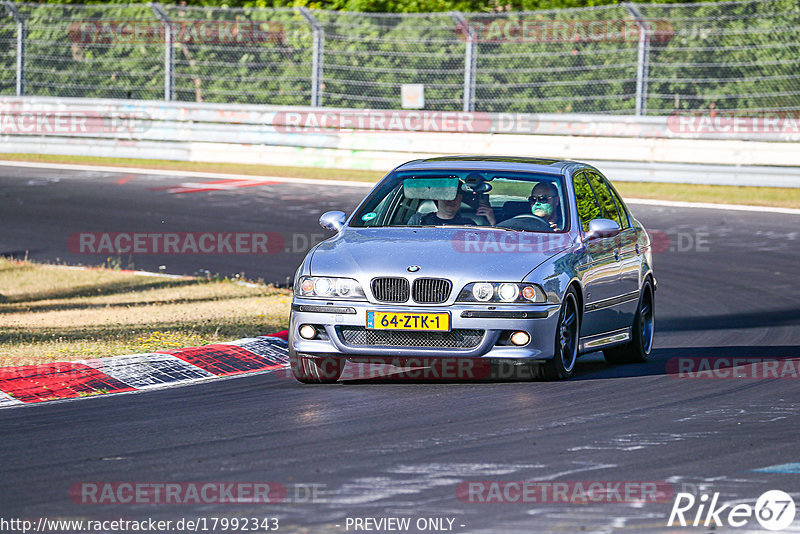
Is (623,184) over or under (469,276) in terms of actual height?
under

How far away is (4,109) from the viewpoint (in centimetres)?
2752

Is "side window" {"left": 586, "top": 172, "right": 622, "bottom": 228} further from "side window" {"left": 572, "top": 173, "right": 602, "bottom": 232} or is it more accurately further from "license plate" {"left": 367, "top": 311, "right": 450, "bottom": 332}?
"license plate" {"left": 367, "top": 311, "right": 450, "bottom": 332}

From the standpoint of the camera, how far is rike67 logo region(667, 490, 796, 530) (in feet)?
18.7

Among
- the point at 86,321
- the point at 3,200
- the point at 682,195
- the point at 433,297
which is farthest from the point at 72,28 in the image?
the point at 433,297

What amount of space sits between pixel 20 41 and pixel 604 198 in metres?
19.6

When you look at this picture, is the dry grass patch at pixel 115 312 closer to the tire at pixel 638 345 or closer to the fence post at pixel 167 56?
the tire at pixel 638 345

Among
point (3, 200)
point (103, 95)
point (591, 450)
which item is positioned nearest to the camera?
point (591, 450)

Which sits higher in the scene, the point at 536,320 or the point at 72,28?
the point at 72,28

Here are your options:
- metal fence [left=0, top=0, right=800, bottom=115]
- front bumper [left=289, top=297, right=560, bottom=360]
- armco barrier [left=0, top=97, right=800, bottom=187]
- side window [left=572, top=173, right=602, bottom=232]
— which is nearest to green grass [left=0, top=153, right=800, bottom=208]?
armco barrier [left=0, top=97, right=800, bottom=187]

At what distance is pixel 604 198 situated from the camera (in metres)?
11.0

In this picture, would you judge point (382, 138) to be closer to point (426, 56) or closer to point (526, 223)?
point (426, 56)

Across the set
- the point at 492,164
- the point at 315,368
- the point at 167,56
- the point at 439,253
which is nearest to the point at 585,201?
the point at 492,164

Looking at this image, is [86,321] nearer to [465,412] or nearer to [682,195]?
[465,412]

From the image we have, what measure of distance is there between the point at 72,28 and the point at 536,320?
21.9m
